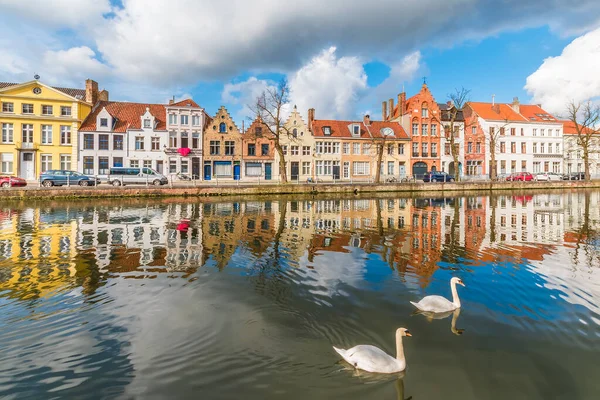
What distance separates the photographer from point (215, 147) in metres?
52.9

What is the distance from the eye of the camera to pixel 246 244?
1359 centimetres

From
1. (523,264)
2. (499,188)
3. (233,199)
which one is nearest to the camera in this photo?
(523,264)

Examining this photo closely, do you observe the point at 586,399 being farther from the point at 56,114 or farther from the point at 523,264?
the point at 56,114

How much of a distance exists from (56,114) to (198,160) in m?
19.5

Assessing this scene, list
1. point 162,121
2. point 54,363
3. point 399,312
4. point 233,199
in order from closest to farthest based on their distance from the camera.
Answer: point 54,363 → point 399,312 → point 233,199 → point 162,121

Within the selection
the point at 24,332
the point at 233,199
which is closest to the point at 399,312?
the point at 24,332

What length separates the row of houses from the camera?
46.9 m

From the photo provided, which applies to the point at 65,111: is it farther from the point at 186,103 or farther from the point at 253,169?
the point at 253,169

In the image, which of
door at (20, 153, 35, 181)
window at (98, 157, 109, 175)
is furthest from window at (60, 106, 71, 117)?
window at (98, 157, 109, 175)

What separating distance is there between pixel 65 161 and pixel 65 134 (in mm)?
3724

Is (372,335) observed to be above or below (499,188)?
below

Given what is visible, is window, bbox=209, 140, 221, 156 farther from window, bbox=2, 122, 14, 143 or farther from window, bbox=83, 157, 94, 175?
window, bbox=2, 122, 14, 143

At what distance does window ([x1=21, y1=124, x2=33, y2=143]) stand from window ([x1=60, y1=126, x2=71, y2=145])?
345cm

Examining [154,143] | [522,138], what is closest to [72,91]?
[154,143]
